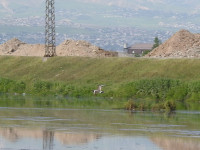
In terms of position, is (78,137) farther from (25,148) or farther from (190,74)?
(190,74)

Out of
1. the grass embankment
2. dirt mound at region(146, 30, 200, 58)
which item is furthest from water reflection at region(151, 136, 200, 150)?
dirt mound at region(146, 30, 200, 58)

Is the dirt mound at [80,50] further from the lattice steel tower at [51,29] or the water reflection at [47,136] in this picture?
the water reflection at [47,136]

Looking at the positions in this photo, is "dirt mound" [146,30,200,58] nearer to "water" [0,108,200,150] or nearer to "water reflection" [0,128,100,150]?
"water" [0,108,200,150]

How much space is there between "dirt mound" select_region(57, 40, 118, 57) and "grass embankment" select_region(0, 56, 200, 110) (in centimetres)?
858

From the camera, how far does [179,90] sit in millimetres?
69750

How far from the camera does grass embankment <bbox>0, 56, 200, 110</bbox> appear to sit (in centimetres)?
6900

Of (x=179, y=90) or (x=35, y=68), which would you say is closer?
(x=179, y=90)

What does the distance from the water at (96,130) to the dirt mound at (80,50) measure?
52.2m

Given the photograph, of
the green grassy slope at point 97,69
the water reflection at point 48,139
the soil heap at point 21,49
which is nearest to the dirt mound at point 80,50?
the soil heap at point 21,49

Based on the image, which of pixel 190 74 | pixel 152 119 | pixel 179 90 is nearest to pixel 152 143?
pixel 152 119

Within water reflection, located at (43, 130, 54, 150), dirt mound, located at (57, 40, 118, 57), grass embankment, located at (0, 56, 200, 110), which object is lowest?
water reflection, located at (43, 130, 54, 150)

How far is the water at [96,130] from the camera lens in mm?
36219

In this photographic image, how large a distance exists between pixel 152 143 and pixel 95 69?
51.8 metres

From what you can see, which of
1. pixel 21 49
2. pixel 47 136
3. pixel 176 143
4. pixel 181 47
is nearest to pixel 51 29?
pixel 181 47
